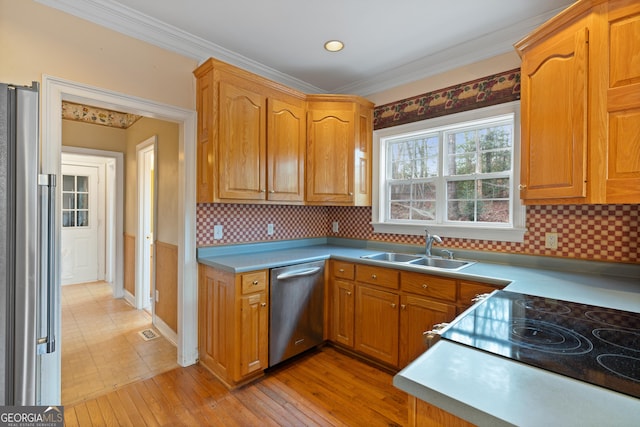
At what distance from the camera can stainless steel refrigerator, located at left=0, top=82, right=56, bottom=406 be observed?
38.4 inches

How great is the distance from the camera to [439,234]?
2674mm

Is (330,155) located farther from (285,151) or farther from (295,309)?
(295,309)

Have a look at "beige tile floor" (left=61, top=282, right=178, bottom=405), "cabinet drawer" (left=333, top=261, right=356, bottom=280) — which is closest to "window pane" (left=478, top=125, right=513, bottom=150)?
"cabinet drawer" (left=333, top=261, right=356, bottom=280)

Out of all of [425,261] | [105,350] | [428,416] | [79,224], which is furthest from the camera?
[79,224]

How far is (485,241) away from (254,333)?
1.97m

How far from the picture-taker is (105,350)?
267 centimetres

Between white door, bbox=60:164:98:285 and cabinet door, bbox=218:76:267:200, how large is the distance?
422cm

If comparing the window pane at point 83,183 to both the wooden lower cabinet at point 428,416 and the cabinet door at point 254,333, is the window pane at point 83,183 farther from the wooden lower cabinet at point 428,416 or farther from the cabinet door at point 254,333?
the wooden lower cabinet at point 428,416

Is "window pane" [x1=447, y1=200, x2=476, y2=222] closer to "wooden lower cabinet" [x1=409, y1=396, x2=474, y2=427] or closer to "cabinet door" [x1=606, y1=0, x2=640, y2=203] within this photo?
"cabinet door" [x1=606, y1=0, x2=640, y2=203]

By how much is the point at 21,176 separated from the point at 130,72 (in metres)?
1.46

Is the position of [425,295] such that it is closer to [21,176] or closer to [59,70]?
[21,176]

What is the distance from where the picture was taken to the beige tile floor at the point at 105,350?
219 cm

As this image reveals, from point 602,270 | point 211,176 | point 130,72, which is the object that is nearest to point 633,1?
point 602,270

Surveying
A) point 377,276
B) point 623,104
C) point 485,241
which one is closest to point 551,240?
point 485,241
